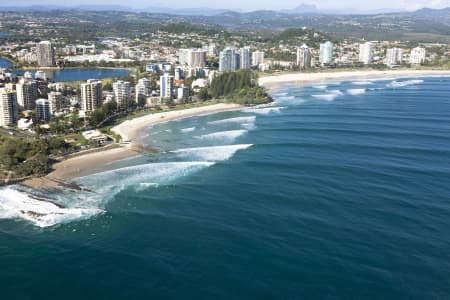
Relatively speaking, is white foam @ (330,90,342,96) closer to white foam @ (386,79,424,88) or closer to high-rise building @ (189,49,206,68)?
white foam @ (386,79,424,88)

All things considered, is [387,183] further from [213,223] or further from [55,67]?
[55,67]

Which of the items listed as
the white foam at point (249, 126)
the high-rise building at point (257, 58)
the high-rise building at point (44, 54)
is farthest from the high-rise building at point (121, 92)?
the high-rise building at point (257, 58)

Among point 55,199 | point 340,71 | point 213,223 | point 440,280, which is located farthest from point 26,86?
point 340,71

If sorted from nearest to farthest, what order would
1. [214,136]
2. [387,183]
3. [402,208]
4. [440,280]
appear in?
[440,280] → [402,208] → [387,183] → [214,136]

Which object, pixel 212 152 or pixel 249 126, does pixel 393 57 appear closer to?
pixel 249 126

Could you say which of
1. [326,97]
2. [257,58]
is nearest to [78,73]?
[257,58]

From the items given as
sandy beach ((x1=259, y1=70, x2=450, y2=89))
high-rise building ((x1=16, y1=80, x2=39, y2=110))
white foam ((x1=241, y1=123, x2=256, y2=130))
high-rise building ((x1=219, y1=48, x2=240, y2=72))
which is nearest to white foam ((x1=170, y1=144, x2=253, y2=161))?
white foam ((x1=241, y1=123, x2=256, y2=130))

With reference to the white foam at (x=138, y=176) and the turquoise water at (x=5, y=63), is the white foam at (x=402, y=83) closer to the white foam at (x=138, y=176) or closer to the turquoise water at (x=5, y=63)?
the white foam at (x=138, y=176)
